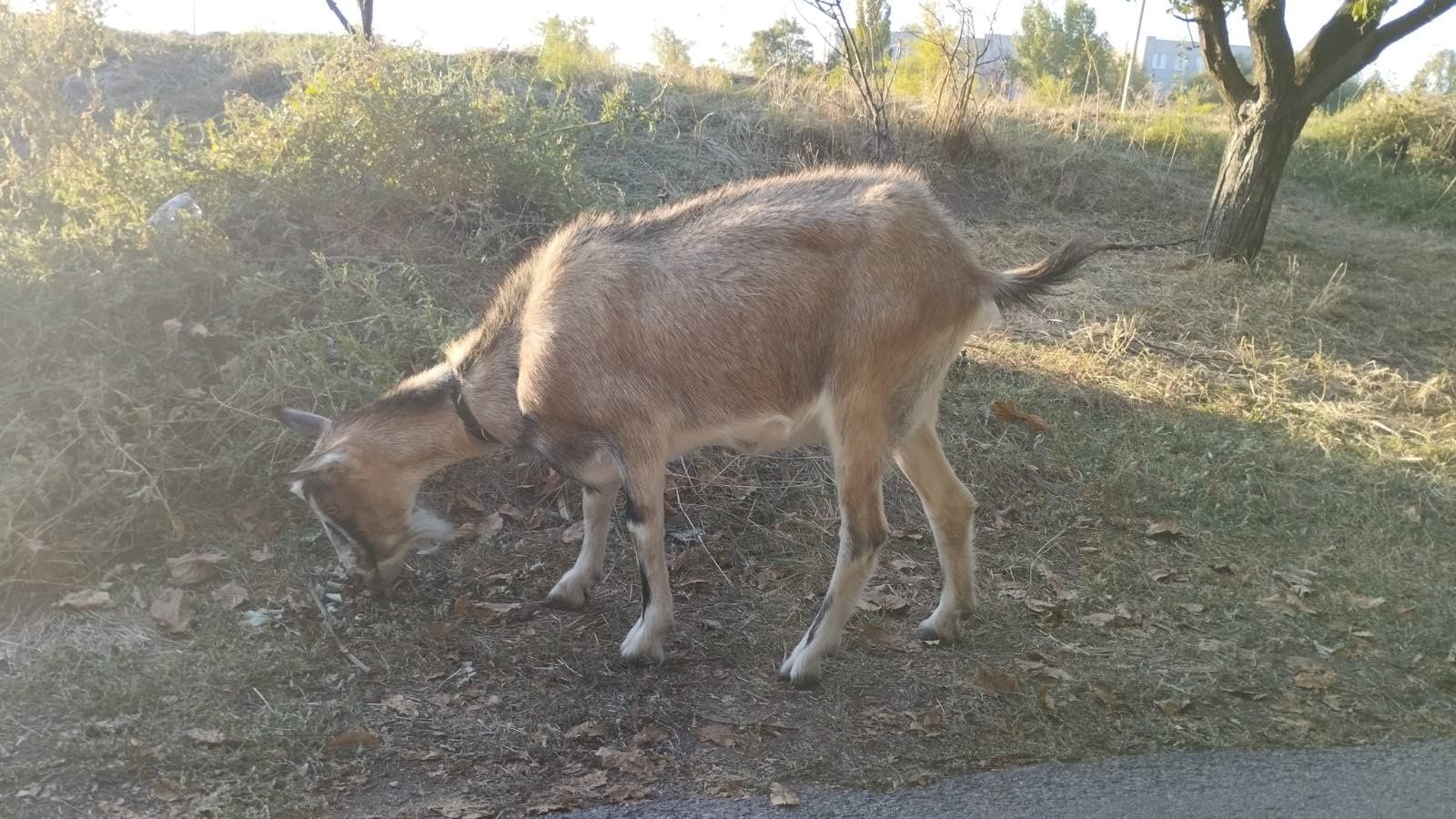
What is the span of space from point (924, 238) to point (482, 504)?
2.63m

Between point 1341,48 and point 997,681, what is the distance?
7401mm

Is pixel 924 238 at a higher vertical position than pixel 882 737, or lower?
higher

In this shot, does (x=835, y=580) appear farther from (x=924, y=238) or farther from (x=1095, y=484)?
(x=1095, y=484)

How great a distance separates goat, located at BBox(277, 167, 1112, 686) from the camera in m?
3.94

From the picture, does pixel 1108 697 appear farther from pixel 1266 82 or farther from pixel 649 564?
pixel 1266 82

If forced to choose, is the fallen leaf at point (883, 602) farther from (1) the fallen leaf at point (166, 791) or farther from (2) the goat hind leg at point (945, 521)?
(1) the fallen leaf at point (166, 791)

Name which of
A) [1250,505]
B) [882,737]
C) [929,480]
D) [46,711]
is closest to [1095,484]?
[1250,505]

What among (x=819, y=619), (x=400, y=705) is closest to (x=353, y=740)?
(x=400, y=705)

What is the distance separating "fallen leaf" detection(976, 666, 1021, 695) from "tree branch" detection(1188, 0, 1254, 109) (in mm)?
6950

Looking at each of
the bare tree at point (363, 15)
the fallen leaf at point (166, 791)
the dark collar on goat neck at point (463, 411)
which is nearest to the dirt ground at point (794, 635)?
the fallen leaf at point (166, 791)

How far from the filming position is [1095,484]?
5691 mm

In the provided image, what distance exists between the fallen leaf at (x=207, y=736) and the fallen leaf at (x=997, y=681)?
9.12 feet

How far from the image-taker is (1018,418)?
6219mm

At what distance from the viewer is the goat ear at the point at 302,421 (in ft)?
14.2
